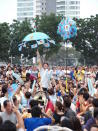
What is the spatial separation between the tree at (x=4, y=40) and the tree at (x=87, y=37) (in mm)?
9420

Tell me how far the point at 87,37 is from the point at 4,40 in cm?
1279

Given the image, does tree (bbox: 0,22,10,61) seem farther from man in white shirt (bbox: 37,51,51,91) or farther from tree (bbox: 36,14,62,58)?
man in white shirt (bbox: 37,51,51,91)

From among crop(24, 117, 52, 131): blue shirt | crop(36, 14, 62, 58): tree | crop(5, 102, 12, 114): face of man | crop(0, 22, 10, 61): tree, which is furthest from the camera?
crop(36, 14, 62, 58): tree

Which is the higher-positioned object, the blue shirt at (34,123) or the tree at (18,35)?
the blue shirt at (34,123)

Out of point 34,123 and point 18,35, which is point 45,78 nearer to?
point 34,123

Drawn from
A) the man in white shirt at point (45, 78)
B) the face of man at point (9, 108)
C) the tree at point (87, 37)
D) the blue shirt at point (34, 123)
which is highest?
the face of man at point (9, 108)

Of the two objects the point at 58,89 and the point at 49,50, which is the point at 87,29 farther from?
the point at 58,89

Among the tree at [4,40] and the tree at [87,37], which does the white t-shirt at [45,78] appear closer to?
the tree at [4,40]

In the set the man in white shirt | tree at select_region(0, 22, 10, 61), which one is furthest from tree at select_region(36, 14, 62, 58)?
the man in white shirt

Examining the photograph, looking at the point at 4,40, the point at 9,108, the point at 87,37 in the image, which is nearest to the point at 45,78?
the point at 9,108

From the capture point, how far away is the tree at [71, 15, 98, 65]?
64.0m

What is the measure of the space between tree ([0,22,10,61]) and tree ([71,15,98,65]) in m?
9.42

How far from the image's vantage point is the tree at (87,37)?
6403cm

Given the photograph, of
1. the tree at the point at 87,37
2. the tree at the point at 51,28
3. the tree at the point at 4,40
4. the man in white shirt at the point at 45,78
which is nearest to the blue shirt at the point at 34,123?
the man in white shirt at the point at 45,78
